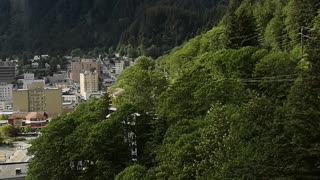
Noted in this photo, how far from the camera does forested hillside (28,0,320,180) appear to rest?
1327 cm

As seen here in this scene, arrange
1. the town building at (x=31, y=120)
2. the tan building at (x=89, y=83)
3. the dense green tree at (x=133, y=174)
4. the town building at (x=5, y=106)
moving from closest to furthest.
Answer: the dense green tree at (x=133, y=174) < the town building at (x=31, y=120) < the town building at (x=5, y=106) < the tan building at (x=89, y=83)

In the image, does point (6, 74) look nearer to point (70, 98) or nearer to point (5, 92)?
point (5, 92)

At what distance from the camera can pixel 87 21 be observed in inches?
7023

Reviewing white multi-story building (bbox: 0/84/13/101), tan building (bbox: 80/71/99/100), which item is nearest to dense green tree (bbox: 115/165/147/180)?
tan building (bbox: 80/71/99/100)

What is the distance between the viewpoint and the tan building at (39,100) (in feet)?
235

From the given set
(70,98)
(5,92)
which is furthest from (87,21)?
(70,98)

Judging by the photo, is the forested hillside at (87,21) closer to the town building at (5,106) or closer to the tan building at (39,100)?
the town building at (5,106)

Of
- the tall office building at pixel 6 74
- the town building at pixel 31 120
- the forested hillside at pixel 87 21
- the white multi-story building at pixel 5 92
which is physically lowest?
the town building at pixel 31 120

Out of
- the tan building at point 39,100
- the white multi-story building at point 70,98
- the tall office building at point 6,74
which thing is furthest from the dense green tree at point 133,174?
the tall office building at point 6,74

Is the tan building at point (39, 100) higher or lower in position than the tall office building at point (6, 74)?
lower

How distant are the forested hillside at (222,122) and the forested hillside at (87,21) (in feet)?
287

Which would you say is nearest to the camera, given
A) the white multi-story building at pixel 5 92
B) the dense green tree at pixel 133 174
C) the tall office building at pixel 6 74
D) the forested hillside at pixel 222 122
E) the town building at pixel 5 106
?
the forested hillside at pixel 222 122

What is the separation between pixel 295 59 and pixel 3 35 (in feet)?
524

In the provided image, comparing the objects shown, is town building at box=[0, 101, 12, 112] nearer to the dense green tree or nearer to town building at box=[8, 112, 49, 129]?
town building at box=[8, 112, 49, 129]
